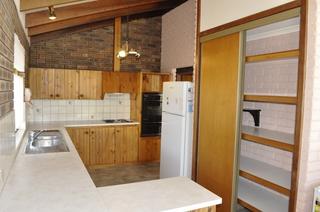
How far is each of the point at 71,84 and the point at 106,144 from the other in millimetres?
1427

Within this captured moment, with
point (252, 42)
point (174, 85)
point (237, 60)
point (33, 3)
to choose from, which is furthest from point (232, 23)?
point (33, 3)

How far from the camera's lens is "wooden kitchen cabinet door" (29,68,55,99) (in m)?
4.84

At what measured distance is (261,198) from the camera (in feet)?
8.35

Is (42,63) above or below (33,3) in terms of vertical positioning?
below

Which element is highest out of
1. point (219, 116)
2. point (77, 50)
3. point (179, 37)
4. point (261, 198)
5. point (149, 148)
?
point (179, 37)

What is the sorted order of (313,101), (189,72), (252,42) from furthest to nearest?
(189,72), (252,42), (313,101)

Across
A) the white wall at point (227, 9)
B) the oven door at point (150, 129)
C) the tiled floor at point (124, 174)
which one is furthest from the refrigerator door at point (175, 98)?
the oven door at point (150, 129)

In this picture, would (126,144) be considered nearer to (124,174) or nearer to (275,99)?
(124,174)

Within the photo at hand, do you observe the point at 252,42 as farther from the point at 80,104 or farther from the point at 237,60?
the point at 80,104

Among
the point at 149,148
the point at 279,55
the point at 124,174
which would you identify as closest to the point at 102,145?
the point at 124,174

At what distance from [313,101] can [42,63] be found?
491cm

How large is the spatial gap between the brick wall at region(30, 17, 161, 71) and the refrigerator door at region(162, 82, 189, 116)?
2247mm

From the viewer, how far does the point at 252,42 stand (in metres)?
3.11

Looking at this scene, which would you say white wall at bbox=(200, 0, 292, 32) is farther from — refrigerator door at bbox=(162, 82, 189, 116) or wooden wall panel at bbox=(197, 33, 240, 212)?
refrigerator door at bbox=(162, 82, 189, 116)
